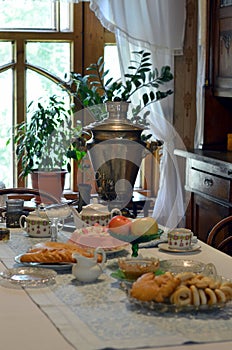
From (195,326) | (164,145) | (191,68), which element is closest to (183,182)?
(164,145)


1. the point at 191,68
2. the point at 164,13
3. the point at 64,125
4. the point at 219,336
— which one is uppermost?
the point at 164,13

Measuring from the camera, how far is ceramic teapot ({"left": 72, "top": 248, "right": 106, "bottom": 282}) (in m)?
2.24

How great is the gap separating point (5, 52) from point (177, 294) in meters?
3.49

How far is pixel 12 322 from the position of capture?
1.90m

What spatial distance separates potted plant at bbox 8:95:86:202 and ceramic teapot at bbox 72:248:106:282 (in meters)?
2.67

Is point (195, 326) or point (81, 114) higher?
point (81, 114)

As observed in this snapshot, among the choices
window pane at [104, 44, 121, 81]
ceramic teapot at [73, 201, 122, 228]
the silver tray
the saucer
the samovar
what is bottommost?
the silver tray

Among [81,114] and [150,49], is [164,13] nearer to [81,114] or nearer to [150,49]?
[150,49]

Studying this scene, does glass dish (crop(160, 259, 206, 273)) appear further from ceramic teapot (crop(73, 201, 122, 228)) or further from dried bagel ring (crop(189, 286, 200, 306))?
ceramic teapot (crop(73, 201, 122, 228))

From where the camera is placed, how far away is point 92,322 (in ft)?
6.23

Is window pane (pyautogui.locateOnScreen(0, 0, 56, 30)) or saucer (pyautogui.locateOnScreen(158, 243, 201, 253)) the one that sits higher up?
window pane (pyautogui.locateOnScreen(0, 0, 56, 30))

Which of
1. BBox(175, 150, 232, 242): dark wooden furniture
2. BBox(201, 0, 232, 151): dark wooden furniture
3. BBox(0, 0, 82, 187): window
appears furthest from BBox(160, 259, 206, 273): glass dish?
BBox(0, 0, 82, 187): window

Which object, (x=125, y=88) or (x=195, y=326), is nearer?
(x=195, y=326)

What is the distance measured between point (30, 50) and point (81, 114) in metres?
0.54
